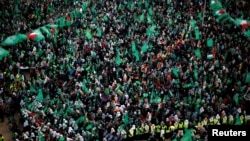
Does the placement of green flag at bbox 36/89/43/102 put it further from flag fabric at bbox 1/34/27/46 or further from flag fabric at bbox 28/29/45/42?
flag fabric at bbox 28/29/45/42

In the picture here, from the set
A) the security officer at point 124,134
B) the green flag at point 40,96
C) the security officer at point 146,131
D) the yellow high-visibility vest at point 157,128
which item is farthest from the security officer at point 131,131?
the green flag at point 40,96

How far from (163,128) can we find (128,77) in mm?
5288

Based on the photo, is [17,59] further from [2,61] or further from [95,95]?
[95,95]

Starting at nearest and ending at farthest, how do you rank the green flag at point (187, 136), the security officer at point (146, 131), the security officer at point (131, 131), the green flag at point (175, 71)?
the green flag at point (187, 136), the security officer at point (131, 131), the security officer at point (146, 131), the green flag at point (175, 71)

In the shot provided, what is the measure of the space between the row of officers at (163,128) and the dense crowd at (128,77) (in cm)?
5

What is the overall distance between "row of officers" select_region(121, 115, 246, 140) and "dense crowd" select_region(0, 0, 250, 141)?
0.05 meters

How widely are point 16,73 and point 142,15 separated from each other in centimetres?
1139

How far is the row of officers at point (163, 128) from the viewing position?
71.9 ft

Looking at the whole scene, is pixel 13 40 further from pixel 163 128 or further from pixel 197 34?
pixel 197 34

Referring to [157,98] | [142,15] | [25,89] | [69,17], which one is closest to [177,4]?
[142,15]

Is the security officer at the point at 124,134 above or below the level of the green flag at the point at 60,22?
below

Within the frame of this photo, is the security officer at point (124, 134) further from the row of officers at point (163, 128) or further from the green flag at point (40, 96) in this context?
the green flag at point (40, 96)

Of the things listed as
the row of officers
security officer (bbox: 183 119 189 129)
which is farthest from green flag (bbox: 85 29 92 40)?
security officer (bbox: 183 119 189 129)

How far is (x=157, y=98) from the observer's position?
24.2m
